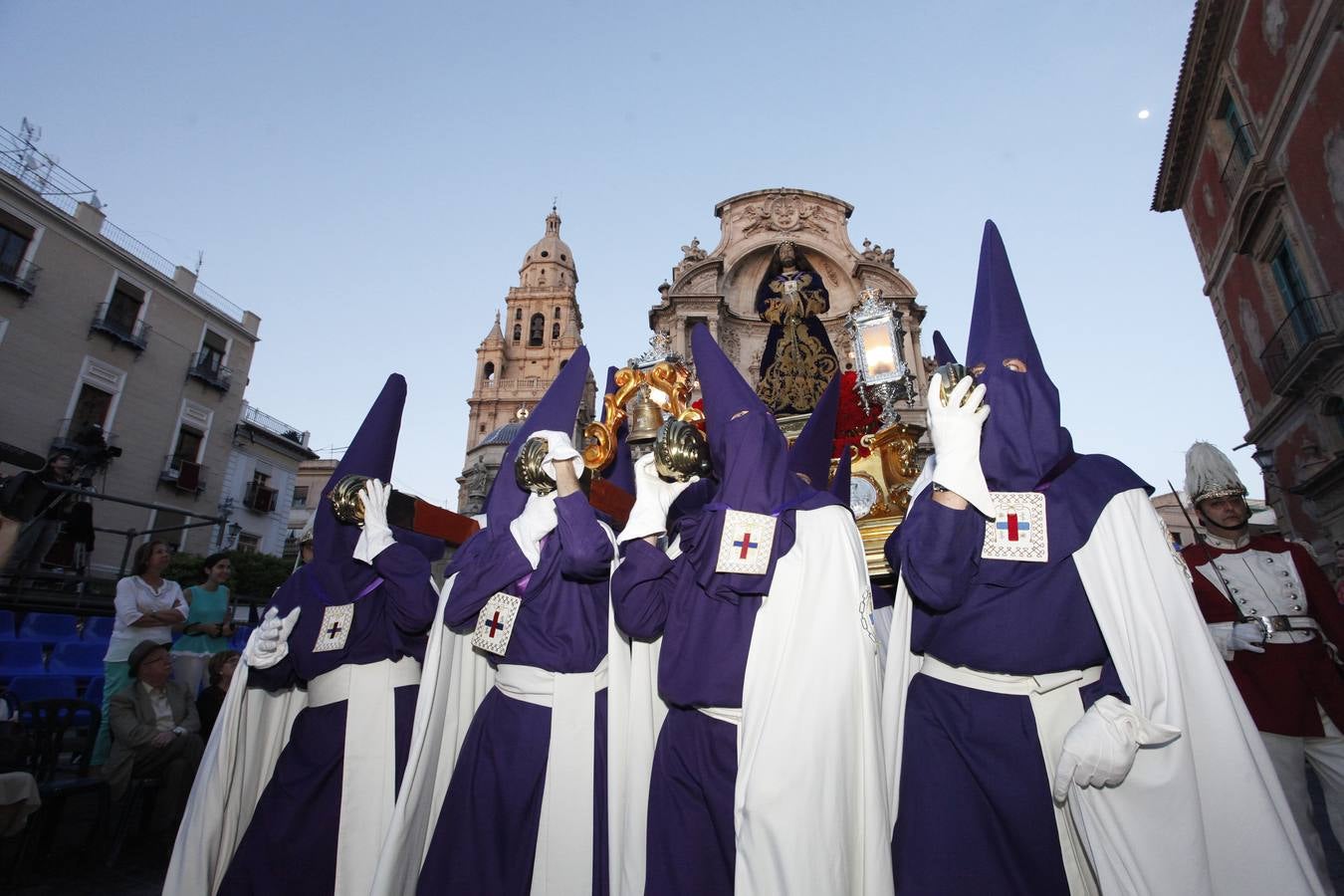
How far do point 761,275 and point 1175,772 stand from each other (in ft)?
54.0

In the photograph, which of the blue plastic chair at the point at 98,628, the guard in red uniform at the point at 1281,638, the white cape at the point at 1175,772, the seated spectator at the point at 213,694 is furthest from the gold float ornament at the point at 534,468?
the blue plastic chair at the point at 98,628

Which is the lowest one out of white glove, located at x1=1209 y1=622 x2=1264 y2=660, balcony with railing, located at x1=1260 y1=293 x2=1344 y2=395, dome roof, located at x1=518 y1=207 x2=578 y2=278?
white glove, located at x1=1209 y1=622 x2=1264 y2=660

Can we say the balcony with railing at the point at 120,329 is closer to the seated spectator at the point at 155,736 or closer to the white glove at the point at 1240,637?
the seated spectator at the point at 155,736

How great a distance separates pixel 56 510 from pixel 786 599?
30.9 feet

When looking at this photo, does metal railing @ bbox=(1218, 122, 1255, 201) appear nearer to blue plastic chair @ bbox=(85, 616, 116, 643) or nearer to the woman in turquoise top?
the woman in turquoise top

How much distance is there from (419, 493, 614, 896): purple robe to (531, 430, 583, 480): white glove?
0.63ft

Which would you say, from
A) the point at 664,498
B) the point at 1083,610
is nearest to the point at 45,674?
the point at 664,498

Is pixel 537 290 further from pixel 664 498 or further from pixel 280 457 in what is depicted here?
pixel 664 498

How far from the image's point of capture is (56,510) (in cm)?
774

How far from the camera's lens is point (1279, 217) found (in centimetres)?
1489

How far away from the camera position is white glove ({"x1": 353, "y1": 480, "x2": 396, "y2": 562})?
10.9ft

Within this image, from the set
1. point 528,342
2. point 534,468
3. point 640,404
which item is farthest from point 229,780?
point 528,342

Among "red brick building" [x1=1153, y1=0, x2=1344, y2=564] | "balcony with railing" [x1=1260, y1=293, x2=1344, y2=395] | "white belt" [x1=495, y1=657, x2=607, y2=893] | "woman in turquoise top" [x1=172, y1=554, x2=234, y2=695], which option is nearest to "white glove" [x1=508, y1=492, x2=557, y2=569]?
"white belt" [x1=495, y1=657, x2=607, y2=893]

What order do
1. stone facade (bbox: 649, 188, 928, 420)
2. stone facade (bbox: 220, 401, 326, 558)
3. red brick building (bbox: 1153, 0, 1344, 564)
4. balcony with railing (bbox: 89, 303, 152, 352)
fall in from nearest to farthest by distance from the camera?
red brick building (bbox: 1153, 0, 1344, 564), stone facade (bbox: 649, 188, 928, 420), balcony with railing (bbox: 89, 303, 152, 352), stone facade (bbox: 220, 401, 326, 558)
